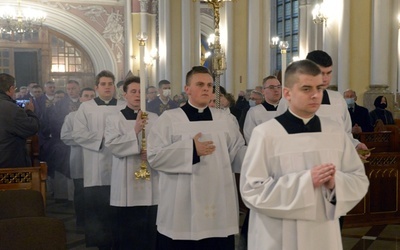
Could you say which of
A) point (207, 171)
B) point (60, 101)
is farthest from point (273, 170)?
point (60, 101)

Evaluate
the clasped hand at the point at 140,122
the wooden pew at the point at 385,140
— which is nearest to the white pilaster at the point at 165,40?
the wooden pew at the point at 385,140

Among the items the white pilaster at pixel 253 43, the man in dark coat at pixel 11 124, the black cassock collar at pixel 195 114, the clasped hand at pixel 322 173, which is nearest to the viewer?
the clasped hand at pixel 322 173

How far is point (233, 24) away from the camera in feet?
54.6

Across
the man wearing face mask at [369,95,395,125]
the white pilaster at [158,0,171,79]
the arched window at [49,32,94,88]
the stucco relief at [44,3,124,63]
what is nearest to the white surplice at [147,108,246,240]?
the man wearing face mask at [369,95,395,125]

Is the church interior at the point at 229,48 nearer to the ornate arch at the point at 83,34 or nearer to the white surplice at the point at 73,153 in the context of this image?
the ornate arch at the point at 83,34

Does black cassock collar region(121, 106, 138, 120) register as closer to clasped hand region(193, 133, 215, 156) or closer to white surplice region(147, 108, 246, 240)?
white surplice region(147, 108, 246, 240)

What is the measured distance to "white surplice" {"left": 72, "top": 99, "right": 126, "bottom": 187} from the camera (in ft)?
20.7

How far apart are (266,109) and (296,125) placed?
313cm

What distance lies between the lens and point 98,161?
20.7 ft

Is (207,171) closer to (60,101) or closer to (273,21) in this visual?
(60,101)

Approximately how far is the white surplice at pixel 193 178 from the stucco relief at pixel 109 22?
19630mm

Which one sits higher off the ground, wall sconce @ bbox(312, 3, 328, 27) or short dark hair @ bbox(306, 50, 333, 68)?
wall sconce @ bbox(312, 3, 328, 27)

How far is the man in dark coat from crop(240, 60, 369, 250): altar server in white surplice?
10.6ft

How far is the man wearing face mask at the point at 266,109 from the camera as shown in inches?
248
